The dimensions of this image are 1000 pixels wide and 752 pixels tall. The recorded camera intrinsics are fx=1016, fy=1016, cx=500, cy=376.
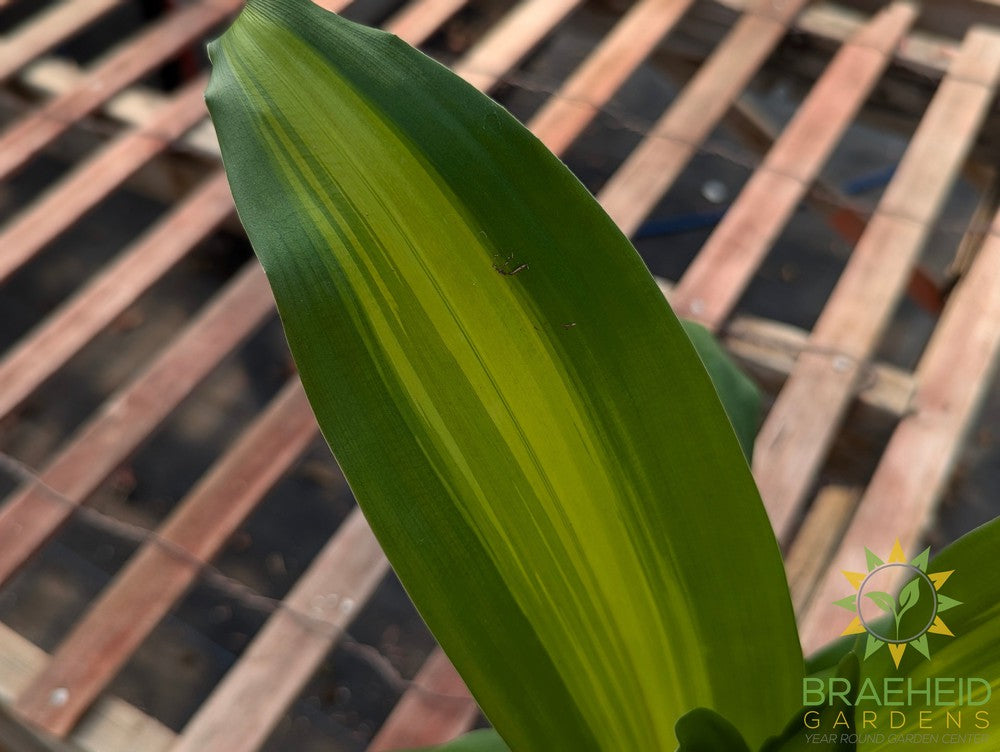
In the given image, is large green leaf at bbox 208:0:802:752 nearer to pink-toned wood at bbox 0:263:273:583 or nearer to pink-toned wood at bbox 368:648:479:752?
pink-toned wood at bbox 368:648:479:752

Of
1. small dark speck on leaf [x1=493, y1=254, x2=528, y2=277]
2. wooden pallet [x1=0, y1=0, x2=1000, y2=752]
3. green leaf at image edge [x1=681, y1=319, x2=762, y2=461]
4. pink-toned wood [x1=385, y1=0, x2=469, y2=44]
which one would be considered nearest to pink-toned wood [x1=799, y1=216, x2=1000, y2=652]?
wooden pallet [x1=0, y1=0, x2=1000, y2=752]

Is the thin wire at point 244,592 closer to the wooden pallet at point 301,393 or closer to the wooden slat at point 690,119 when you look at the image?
the wooden pallet at point 301,393

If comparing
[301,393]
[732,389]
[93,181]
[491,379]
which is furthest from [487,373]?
[93,181]

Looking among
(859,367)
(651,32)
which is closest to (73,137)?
(651,32)

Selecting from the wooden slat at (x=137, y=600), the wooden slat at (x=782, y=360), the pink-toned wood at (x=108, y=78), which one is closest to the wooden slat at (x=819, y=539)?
the wooden slat at (x=782, y=360)

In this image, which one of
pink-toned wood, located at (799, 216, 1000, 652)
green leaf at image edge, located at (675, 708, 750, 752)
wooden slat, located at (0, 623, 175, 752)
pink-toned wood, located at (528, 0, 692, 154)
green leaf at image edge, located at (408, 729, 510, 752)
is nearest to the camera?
green leaf at image edge, located at (675, 708, 750, 752)

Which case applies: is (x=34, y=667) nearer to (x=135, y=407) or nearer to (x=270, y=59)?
(x=135, y=407)
